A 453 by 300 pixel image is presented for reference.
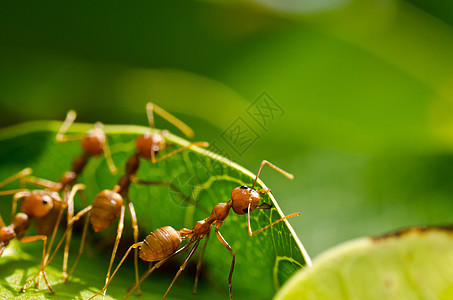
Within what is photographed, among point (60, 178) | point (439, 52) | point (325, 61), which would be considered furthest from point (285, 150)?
point (60, 178)

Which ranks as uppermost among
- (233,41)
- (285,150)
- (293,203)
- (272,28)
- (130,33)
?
(272,28)

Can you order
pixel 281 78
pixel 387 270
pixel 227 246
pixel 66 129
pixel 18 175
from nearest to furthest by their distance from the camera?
pixel 387 270, pixel 227 246, pixel 66 129, pixel 18 175, pixel 281 78

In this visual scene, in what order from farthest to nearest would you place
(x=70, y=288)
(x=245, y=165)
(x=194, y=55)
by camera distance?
(x=194, y=55) < (x=245, y=165) < (x=70, y=288)

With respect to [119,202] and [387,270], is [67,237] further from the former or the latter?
[387,270]

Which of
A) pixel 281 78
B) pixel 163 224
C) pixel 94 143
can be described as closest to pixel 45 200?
pixel 94 143

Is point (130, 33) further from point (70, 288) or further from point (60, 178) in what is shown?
point (70, 288)

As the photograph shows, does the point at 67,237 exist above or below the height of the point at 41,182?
below

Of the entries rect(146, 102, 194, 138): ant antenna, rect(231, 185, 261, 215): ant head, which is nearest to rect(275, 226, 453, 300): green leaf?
rect(231, 185, 261, 215): ant head
